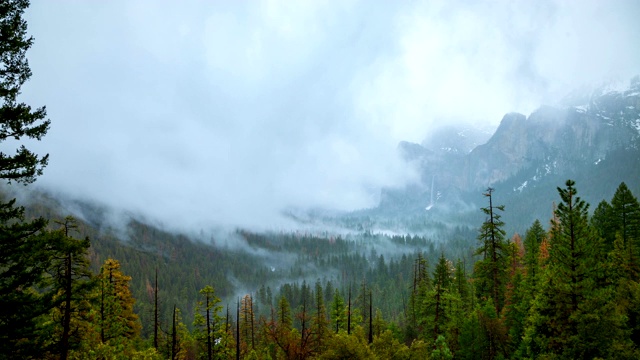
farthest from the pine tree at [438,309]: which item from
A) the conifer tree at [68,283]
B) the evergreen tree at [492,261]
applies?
the conifer tree at [68,283]

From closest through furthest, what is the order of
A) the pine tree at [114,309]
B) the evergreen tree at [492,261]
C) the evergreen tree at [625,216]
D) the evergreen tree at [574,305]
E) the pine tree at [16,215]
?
1. the pine tree at [16,215]
2. the evergreen tree at [574,305]
3. the pine tree at [114,309]
4. the evergreen tree at [492,261]
5. the evergreen tree at [625,216]

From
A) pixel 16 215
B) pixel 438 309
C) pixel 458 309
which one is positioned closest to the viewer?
pixel 16 215

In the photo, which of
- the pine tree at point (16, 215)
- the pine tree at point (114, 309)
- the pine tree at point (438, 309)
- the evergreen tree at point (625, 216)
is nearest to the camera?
the pine tree at point (16, 215)

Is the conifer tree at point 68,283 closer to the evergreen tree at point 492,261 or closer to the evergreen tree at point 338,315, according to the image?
the evergreen tree at point 492,261

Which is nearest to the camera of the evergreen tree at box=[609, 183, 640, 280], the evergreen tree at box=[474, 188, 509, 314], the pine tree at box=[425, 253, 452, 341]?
the evergreen tree at box=[474, 188, 509, 314]

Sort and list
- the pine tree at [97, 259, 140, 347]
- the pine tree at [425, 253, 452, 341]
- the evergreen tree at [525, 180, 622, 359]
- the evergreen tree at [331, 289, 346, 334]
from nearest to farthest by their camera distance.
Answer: the evergreen tree at [525, 180, 622, 359], the pine tree at [97, 259, 140, 347], the pine tree at [425, 253, 452, 341], the evergreen tree at [331, 289, 346, 334]

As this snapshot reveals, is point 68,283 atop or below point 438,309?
atop

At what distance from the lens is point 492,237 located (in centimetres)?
3622

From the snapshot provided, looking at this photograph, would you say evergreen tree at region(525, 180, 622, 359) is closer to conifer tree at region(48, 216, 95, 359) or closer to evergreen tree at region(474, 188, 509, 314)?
evergreen tree at region(474, 188, 509, 314)

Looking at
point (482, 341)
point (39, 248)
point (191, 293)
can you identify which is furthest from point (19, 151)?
point (191, 293)

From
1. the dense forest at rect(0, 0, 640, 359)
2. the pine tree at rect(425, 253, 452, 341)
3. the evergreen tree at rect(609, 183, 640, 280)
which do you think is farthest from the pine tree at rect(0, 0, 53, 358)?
the evergreen tree at rect(609, 183, 640, 280)

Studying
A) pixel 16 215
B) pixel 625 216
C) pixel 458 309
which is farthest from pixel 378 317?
pixel 16 215

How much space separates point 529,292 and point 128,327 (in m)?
36.4

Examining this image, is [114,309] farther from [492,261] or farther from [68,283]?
[492,261]
